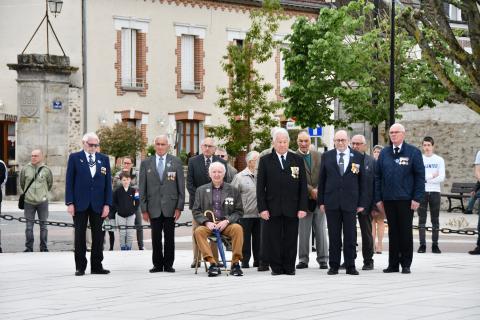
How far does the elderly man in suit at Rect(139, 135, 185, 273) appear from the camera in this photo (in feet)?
57.3

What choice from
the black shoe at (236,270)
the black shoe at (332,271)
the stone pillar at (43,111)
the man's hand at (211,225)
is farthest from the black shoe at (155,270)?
the stone pillar at (43,111)

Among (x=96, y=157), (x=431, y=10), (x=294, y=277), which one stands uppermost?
(x=431, y=10)

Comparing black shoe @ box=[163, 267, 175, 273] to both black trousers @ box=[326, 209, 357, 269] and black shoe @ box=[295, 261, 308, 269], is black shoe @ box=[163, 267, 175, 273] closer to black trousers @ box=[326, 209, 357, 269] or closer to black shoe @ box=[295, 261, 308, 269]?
black shoe @ box=[295, 261, 308, 269]

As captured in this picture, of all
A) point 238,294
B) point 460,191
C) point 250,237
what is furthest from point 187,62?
point 238,294

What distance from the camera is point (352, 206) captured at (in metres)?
17.2

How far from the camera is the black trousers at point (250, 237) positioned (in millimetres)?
→ 18203

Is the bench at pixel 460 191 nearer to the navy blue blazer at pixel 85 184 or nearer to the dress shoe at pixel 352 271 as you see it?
the dress shoe at pixel 352 271

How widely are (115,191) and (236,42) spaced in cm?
3073

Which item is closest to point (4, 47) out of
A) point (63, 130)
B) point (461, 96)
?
point (63, 130)

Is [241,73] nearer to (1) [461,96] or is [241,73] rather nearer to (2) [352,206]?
(1) [461,96]

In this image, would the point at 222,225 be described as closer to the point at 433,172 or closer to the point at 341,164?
the point at 341,164

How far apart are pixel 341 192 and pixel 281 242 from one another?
106 centimetres

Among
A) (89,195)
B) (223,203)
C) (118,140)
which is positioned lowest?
(223,203)

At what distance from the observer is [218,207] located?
56.3 ft
